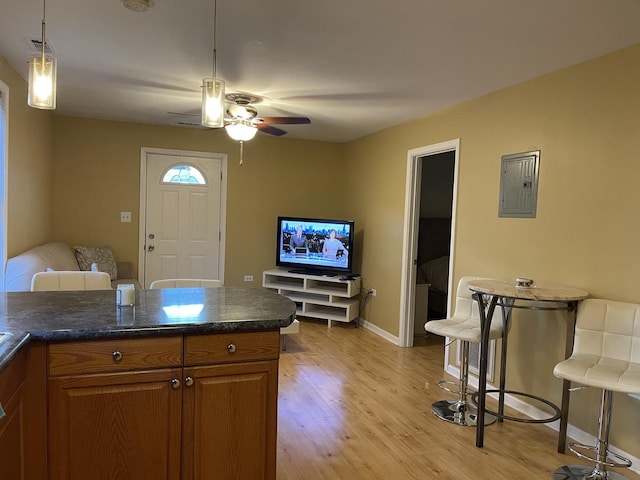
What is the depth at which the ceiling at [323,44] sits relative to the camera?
7.51 ft

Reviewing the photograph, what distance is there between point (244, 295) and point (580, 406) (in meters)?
2.24

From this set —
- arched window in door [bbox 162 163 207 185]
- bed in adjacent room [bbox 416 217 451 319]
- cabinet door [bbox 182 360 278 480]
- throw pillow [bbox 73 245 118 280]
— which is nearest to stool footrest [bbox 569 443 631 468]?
cabinet door [bbox 182 360 278 480]

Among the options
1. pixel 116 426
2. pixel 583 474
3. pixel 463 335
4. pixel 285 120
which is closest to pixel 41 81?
pixel 116 426

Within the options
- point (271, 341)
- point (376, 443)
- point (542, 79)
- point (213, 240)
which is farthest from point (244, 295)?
point (213, 240)

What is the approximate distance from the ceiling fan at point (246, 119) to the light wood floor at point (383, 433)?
203cm

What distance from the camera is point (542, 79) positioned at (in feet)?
10.4

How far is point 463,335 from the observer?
3039 mm

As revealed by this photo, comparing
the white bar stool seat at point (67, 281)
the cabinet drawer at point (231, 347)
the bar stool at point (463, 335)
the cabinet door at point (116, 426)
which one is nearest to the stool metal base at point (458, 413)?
the bar stool at point (463, 335)

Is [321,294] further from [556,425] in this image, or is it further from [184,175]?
[556,425]

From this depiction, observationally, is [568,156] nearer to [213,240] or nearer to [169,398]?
[169,398]

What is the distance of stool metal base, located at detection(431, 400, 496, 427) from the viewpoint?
3.09 m

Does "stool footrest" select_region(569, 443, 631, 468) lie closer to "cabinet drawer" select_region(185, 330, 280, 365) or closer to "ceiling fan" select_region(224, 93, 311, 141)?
"cabinet drawer" select_region(185, 330, 280, 365)

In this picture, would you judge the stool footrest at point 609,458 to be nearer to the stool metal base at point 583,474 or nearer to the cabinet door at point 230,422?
the stool metal base at point 583,474

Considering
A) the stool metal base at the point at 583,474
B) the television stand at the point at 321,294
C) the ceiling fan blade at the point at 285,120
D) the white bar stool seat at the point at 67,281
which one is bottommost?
the stool metal base at the point at 583,474
